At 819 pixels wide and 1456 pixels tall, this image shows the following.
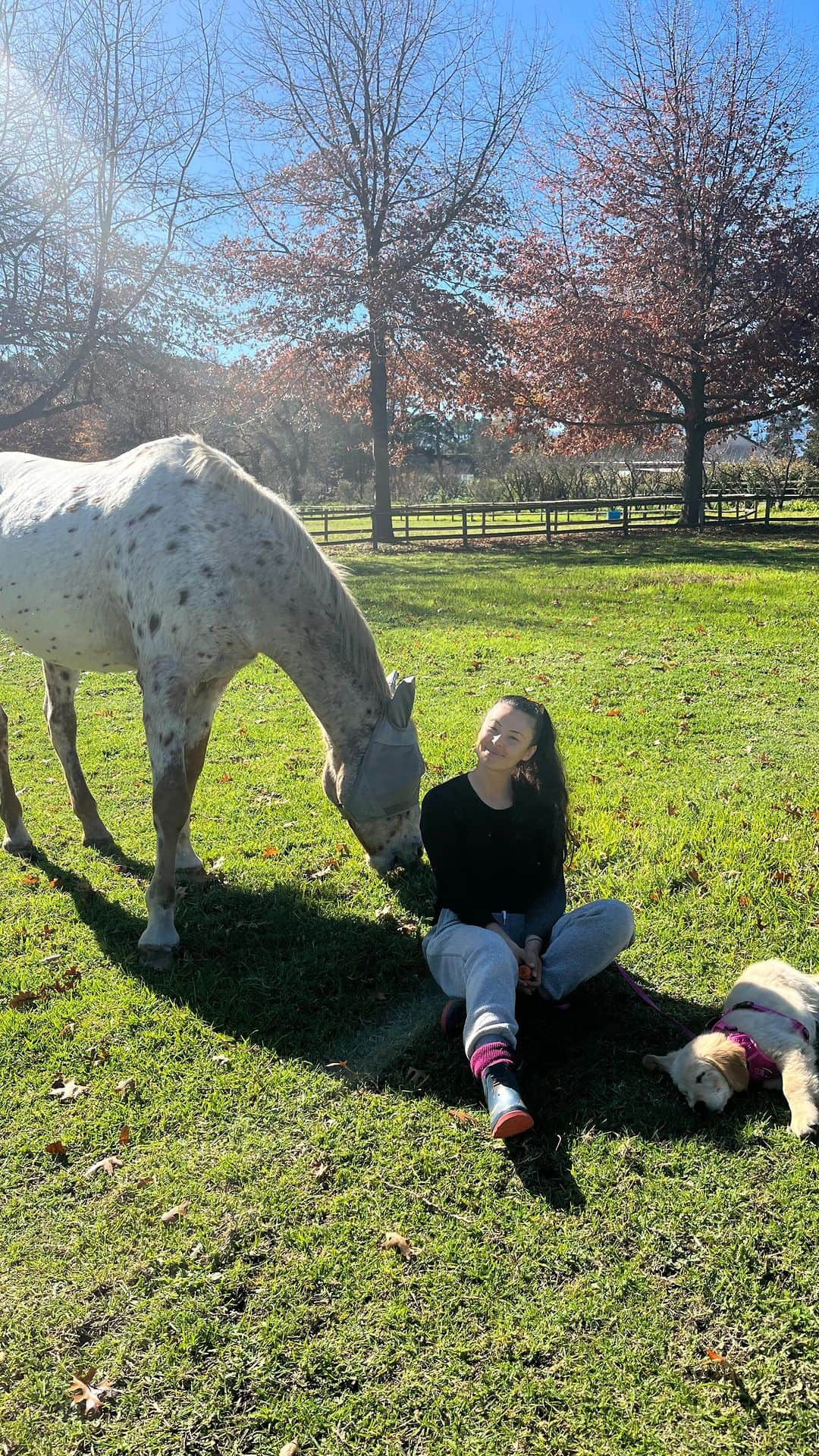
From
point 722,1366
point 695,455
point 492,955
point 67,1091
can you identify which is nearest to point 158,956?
point 67,1091

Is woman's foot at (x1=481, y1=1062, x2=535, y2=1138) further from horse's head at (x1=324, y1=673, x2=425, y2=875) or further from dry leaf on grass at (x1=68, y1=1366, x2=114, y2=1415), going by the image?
horse's head at (x1=324, y1=673, x2=425, y2=875)

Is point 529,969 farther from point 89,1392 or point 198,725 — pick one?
point 198,725

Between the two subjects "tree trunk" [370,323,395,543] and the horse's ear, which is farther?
"tree trunk" [370,323,395,543]

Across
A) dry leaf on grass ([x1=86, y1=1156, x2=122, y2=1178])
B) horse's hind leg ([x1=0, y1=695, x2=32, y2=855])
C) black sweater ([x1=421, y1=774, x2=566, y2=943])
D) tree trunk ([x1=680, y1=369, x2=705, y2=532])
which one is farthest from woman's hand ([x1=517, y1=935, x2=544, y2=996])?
tree trunk ([x1=680, y1=369, x2=705, y2=532])

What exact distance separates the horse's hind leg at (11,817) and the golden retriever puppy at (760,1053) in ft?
13.9

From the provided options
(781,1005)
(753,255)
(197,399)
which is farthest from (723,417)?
(781,1005)

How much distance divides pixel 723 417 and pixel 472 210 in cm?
1006

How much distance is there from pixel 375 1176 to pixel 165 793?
221 centimetres

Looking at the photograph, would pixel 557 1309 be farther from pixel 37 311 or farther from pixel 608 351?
pixel 608 351

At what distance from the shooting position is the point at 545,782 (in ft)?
12.3

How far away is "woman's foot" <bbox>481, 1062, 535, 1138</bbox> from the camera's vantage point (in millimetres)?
2906

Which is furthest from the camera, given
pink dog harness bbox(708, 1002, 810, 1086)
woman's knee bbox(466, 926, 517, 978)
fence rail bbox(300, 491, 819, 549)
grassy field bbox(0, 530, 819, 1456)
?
fence rail bbox(300, 491, 819, 549)

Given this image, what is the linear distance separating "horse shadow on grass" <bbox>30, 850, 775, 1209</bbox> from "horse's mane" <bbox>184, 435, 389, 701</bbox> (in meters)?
1.32

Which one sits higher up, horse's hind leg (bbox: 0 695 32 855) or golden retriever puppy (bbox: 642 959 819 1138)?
horse's hind leg (bbox: 0 695 32 855)
